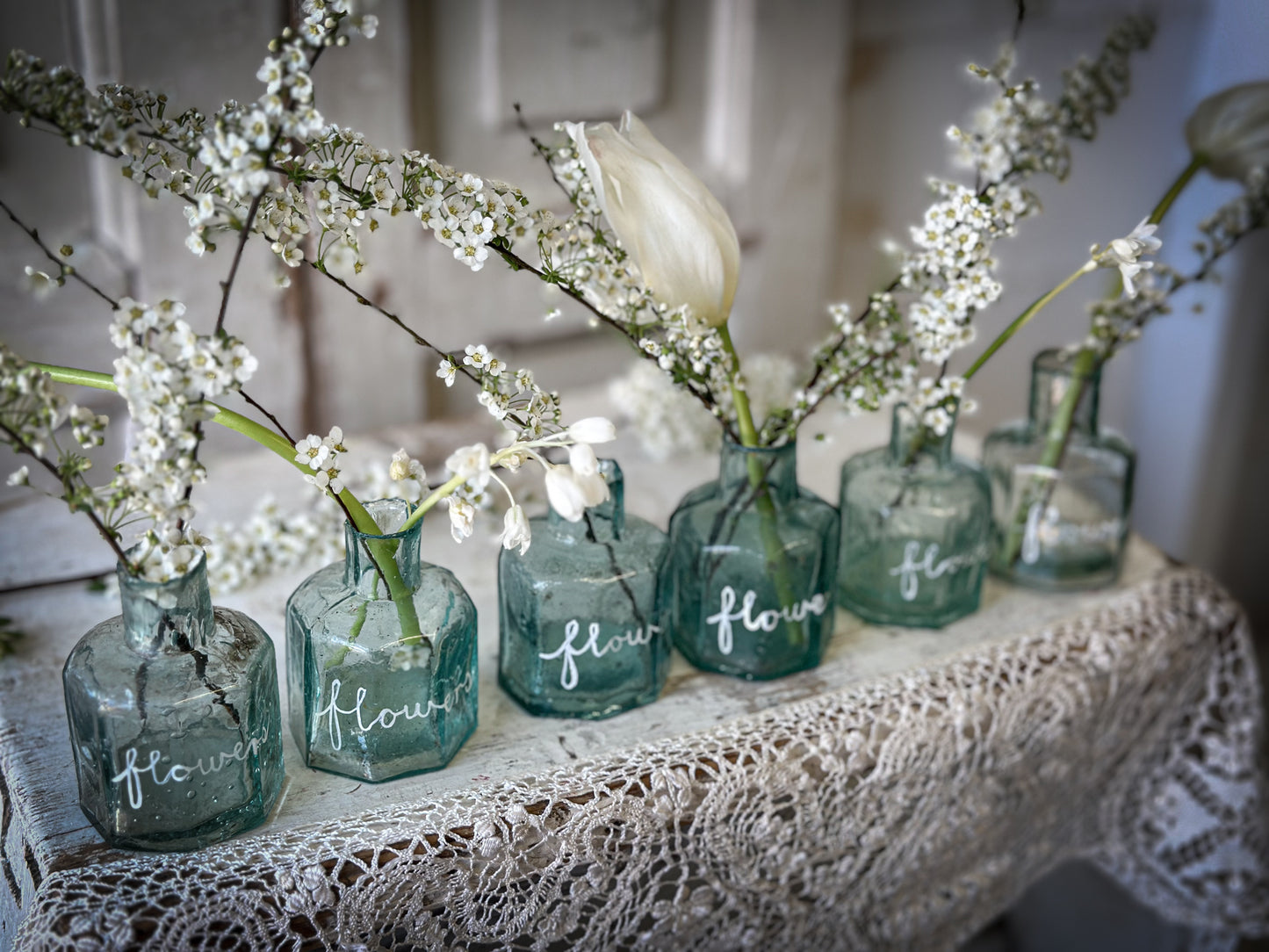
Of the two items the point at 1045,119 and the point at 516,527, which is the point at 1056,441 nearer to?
the point at 1045,119

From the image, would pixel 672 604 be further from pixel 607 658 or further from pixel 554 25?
pixel 554 25

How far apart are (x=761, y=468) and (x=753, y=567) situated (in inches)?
3.2

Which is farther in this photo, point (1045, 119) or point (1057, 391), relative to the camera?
point (1057, 391)

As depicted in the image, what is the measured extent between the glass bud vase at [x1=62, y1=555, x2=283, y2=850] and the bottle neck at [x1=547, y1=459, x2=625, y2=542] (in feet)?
0.75

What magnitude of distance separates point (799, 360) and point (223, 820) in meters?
1.33

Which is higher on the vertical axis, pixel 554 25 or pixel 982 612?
pixel 554 25

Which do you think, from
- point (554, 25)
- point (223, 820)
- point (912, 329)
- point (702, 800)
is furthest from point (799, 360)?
point (223, 820)

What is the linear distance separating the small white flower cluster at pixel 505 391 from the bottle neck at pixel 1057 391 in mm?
557

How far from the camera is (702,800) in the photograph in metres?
0.81

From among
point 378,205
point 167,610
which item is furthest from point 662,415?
point 167,610

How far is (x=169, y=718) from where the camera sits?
0.68 m

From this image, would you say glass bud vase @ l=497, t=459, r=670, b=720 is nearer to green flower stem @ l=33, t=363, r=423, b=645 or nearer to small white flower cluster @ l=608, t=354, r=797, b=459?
green flower stem @ l=33, t=363, r=423, b=645

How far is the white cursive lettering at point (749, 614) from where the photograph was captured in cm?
89

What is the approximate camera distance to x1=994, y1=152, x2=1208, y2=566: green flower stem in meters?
1.03
